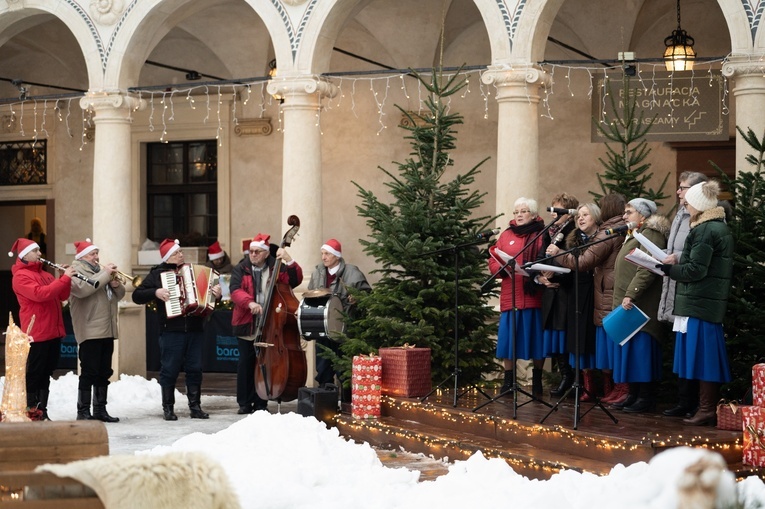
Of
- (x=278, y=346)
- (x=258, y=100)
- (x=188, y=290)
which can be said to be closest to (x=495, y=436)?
(x=278, y=346)

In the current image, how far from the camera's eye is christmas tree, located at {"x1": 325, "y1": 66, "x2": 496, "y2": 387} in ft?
32.5

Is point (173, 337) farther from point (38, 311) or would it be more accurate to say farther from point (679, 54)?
point (679, 54)

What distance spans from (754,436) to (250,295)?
568 cm

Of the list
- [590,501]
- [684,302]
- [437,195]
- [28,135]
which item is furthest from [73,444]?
[28,135]

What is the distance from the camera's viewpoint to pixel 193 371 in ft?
36.7

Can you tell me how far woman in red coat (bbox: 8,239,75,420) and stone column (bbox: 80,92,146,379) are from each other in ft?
11.9

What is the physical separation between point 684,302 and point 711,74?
4.67m

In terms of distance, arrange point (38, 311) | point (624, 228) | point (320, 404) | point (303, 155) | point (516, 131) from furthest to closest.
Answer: point (303, 155) < point (516, 131) < point (38, 311) < point (320, 404) < point (624, 228)

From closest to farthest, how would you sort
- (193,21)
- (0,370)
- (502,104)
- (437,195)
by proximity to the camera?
(437,195) → (502,104) → (0,370) → (193,21)

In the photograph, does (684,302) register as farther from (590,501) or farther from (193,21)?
(193,21)

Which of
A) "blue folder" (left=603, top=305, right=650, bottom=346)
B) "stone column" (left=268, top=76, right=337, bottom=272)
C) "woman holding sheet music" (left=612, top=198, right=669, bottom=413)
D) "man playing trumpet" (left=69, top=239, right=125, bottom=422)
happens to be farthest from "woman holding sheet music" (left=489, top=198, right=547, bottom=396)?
"stone column" (left=268, top=76, right=337, bottom=272)

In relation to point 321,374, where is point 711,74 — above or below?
above

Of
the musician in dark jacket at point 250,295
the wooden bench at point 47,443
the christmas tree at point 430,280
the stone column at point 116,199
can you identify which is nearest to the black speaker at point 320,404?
the christmas tree at point 430,280

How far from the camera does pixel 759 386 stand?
7.12 meters
